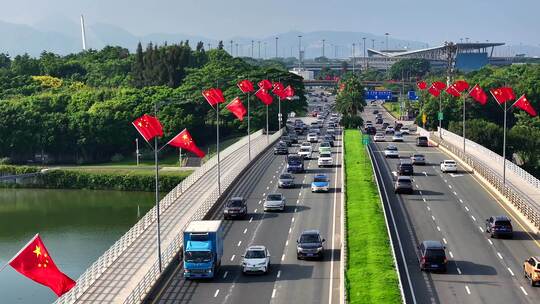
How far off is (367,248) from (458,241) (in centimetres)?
845

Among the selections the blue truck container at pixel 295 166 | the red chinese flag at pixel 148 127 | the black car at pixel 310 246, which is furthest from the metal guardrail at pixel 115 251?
the black car at pixel 310 246

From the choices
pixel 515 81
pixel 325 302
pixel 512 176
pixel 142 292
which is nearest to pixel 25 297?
pixel 142 292

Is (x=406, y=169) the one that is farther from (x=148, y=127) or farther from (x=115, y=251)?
(x=148, y=127)

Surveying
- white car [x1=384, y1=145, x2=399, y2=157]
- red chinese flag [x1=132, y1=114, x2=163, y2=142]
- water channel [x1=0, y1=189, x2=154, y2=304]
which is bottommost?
water channel [x1=0, y1=189, x2=154, y2=304]

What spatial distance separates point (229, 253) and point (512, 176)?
3565 cm

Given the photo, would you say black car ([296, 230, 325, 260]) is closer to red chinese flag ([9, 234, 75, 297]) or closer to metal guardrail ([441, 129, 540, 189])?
red chinese flag ([9, 234, 75, 297])

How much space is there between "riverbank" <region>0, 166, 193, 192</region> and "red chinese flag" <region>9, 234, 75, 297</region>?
74.7 metres

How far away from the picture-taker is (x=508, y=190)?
6378 cm

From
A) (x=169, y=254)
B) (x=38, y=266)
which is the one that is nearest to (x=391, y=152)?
(x=169, y=254)

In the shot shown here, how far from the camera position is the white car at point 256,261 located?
4173 centimetres

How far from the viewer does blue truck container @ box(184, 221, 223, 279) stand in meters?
40.9

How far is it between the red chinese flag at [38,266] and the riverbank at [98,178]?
245ft

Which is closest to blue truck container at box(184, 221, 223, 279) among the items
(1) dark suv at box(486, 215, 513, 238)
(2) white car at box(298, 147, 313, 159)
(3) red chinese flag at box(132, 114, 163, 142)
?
(3) red chinese flag at box(132, 114, 163, 142)

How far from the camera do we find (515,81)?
15125cm
